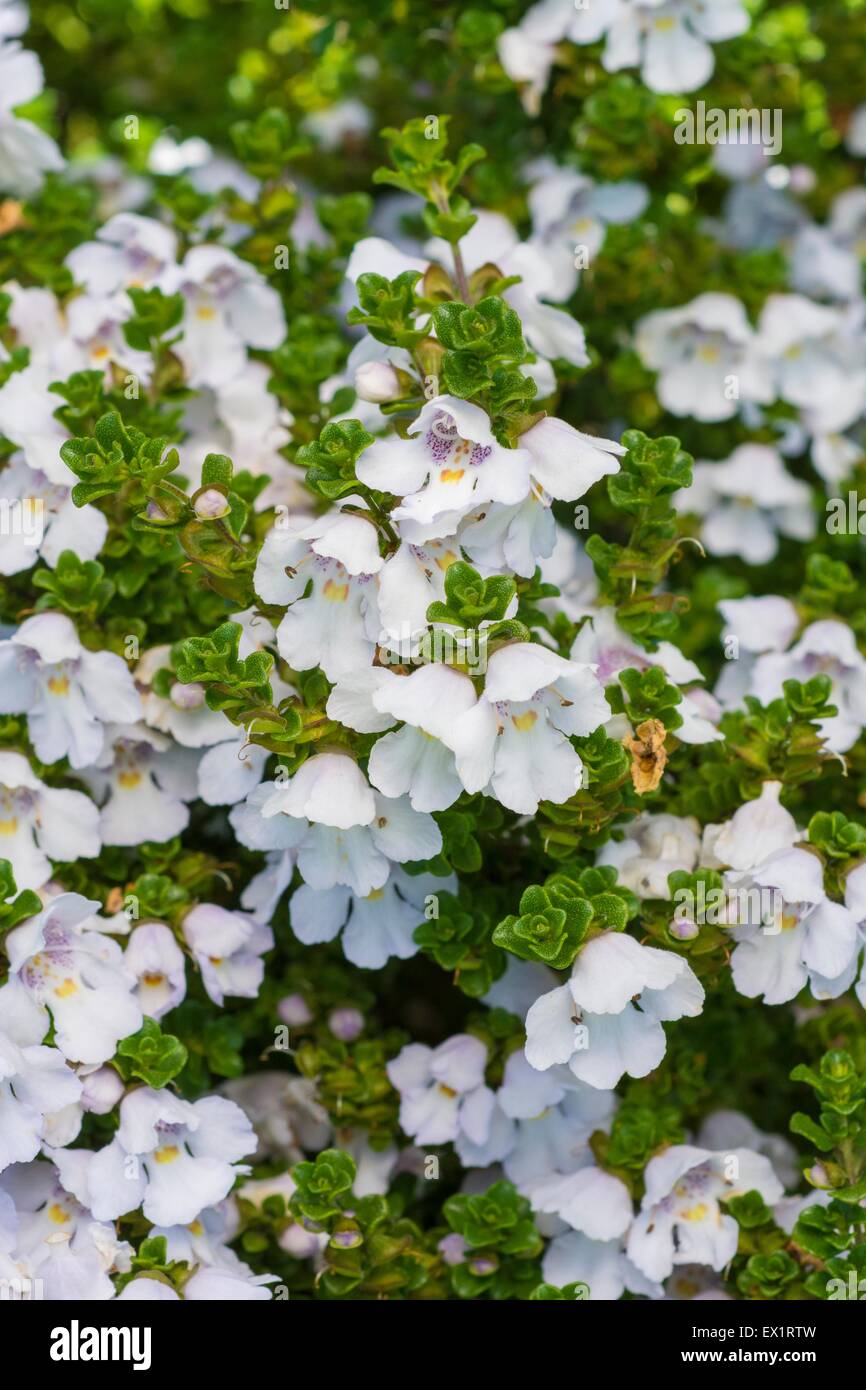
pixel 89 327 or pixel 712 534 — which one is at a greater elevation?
pixel 89 327

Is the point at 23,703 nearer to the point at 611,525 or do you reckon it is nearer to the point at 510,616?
the point at 510,616

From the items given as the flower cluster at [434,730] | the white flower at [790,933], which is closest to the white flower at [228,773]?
the flower cluster at [434,730]

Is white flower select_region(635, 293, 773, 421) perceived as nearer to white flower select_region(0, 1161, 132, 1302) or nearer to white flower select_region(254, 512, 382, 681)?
white flower select_region(254, 512, 382, 681)

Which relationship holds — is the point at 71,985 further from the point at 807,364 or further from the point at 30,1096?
the point at 807,364

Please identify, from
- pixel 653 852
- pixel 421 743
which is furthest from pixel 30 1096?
pixel 653 852

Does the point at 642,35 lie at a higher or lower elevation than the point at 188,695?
higher

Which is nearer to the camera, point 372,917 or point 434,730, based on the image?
point 434,730

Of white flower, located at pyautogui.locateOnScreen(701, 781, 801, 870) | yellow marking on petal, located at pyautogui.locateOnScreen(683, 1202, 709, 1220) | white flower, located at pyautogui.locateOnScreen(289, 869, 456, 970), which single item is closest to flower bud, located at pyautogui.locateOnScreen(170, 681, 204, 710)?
white flower, located at pyautogui.locateOnScreen(289, 869, 456, 970)
